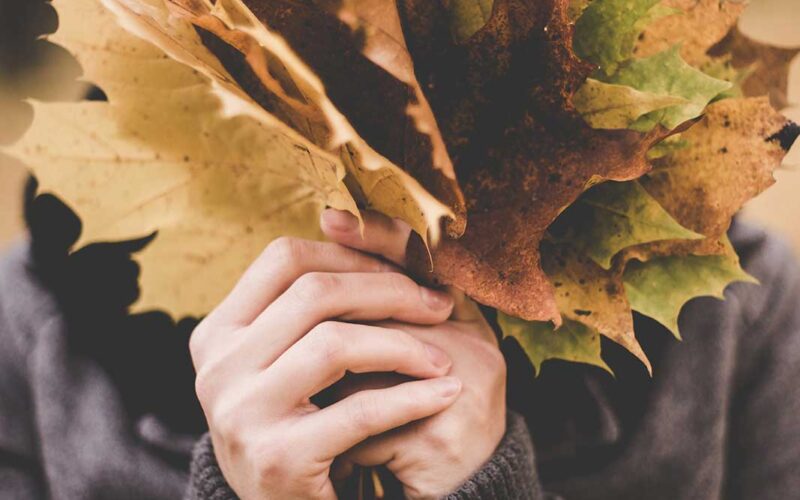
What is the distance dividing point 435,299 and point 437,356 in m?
0.05

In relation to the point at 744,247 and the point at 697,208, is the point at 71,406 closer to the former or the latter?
the point at 697,208

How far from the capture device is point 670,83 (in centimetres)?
50

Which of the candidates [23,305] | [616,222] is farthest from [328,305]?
[23,305]

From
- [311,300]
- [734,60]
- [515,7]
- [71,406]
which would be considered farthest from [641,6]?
[71,406]

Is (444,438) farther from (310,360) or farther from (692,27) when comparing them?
(692,27)

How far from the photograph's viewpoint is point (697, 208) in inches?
21.7

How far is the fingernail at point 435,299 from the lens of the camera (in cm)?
58

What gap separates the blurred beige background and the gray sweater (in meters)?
3.60

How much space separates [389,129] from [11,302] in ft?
3.07

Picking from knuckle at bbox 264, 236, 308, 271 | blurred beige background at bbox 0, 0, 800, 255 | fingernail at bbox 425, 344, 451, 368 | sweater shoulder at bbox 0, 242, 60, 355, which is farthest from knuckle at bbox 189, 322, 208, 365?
blurred beige background at bbox 0, 0, 800, 255

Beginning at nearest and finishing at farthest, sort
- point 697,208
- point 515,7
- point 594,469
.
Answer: point 515,7
point 697,208
point 594,469

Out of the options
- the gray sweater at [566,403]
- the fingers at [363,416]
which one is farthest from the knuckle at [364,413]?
the gray sweater at [566,403]

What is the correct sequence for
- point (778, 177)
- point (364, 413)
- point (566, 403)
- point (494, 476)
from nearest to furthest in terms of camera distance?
point (364, 413), point (494, 476), point (566, 403), point (778, 177)

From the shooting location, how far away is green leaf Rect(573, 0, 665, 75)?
47cm
